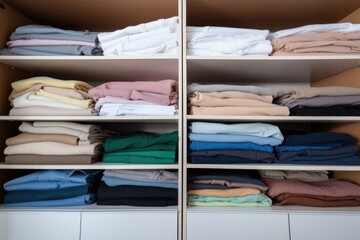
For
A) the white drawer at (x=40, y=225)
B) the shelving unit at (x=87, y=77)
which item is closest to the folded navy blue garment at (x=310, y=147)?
the shelving unit at (x=87, y=77)

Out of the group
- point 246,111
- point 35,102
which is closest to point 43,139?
point 35,102

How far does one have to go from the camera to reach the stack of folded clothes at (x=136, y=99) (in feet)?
3.00

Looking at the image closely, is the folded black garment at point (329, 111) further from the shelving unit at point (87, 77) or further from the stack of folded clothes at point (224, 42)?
the shelving unit at point (87, 77)

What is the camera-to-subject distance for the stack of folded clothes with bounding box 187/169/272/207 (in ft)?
3.00

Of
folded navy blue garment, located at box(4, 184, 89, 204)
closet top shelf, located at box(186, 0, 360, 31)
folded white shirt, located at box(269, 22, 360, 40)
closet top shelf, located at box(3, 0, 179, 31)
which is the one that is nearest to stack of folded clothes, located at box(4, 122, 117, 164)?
folded navy blue garment, located at box(4, 184, 89, 204)

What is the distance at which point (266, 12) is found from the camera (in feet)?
3.43

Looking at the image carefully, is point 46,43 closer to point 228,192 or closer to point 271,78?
point 228,192

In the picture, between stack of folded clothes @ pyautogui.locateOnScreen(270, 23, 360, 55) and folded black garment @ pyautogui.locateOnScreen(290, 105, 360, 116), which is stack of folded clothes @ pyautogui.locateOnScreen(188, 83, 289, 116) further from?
Answer: stack of folded clothes @ pyautogui.locateOnScreen(270, 23, 360, 55)

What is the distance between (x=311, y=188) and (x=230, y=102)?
54 centimetres

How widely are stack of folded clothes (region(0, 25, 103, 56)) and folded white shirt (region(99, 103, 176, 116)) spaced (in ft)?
0.90

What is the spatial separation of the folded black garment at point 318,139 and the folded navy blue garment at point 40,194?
99 cm

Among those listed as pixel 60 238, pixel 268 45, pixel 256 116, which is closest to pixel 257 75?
pixel 268 45

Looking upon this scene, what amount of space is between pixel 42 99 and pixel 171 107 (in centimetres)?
59

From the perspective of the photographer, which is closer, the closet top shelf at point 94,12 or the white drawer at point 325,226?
the white drawer at point 325,226
